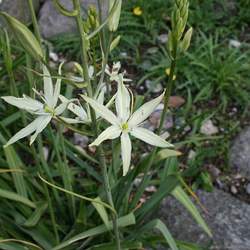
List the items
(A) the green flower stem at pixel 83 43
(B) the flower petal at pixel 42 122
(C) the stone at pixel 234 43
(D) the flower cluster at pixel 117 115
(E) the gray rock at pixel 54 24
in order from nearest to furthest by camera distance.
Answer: (A) the green flower stem at pixel 83 43
(D) the flower cluster at pixel 117 115
(B) the flower petal at pixel 42 122
(C) the stone at pixel 234 43
(E) the gray rock at pixel 54 24

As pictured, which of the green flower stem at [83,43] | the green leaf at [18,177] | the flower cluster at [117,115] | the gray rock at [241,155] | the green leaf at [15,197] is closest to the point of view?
the green flower stem at [83,43]

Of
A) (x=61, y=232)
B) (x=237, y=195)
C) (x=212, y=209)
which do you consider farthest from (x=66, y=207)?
(x=237, y=195)

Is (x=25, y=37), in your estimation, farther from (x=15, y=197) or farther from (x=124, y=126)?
(x=15, y=197)

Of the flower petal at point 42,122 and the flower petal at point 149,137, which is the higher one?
the flower petal at point 42,122

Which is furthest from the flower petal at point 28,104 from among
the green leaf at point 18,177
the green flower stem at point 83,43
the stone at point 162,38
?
the stone at point 162,38

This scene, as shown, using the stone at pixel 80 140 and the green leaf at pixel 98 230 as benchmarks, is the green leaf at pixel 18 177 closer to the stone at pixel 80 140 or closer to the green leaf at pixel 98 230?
the green leaf at pixel 98 230

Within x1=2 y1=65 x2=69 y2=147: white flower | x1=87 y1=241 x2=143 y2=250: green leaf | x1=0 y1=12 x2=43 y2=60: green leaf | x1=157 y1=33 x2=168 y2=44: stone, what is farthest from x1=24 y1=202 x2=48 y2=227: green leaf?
x1=157 y1=33 x2=168 y2=44: stone

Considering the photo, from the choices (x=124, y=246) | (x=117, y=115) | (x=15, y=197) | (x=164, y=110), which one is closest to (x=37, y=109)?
(x=117, y=115)
